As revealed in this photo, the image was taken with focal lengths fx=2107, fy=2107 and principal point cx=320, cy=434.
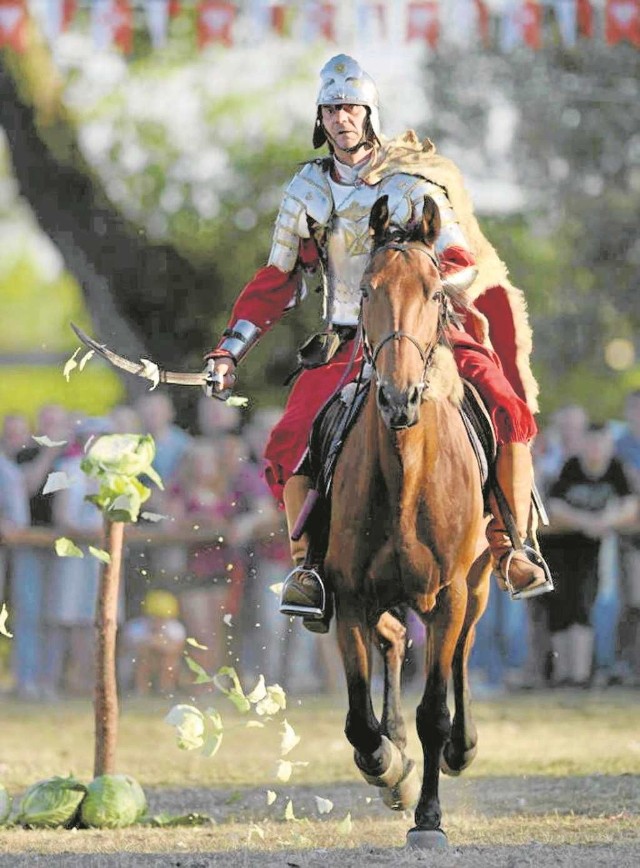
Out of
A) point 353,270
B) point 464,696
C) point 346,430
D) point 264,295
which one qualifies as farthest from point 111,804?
point 353,270

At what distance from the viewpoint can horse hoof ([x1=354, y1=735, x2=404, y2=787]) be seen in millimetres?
8195

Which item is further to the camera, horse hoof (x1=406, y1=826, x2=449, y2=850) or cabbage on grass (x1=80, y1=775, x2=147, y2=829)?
cabbage on grass (x1=80, y1=775, x2=147, y2=829)

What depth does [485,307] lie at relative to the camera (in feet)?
30.2

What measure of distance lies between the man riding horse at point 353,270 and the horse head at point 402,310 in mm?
485

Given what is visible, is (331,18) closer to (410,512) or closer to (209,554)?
(209,554)

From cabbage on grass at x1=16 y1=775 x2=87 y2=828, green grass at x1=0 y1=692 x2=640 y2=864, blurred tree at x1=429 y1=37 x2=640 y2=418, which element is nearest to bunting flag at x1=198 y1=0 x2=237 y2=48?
green grass at x1=0 y1=692 x2=640 y2=864

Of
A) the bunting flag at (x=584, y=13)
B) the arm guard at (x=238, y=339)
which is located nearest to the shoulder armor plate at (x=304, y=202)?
the arm guard at (x=238, y=339)

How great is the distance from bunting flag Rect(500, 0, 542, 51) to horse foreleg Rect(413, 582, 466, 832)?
9904 millimetres

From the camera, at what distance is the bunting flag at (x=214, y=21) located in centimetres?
1655

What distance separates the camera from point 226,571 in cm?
1459

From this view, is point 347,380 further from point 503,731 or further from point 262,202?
point 262,202

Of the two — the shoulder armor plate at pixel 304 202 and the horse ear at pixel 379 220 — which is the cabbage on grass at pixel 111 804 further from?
the horse ear at pixel 379 220

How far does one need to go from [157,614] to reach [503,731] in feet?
10.00

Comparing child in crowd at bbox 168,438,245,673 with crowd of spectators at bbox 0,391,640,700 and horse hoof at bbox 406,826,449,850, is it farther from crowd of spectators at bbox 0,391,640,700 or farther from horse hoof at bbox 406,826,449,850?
horse hoof at bbox 406,826,449,850
